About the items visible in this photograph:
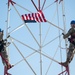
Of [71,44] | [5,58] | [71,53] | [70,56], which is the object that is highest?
[5,58]

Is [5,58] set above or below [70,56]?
above

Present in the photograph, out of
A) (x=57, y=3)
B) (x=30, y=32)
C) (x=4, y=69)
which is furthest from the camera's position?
(x=57, y=3)

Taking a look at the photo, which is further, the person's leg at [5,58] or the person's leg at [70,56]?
the person's leg at [70,56]

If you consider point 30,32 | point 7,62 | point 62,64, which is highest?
point 30,32

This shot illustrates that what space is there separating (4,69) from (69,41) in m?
3.42

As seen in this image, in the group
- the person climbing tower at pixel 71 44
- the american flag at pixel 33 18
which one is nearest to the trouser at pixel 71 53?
the person climbing tower at pixel 71 44

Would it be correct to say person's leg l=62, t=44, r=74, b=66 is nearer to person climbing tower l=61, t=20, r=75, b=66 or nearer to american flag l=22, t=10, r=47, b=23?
person climbing tower l=61, t=20, r=75, b=66

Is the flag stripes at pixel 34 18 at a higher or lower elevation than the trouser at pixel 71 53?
higher

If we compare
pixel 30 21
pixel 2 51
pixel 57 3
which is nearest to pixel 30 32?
pixel 30 21

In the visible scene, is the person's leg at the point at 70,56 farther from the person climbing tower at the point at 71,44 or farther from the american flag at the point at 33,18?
the american flag at the point at 33,18

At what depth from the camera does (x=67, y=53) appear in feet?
42.0

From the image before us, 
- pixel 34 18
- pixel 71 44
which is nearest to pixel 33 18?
pixel 34 18

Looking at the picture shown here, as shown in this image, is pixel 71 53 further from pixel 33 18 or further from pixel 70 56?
pixel 33 18

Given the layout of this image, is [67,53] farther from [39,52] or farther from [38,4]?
[38,4]
